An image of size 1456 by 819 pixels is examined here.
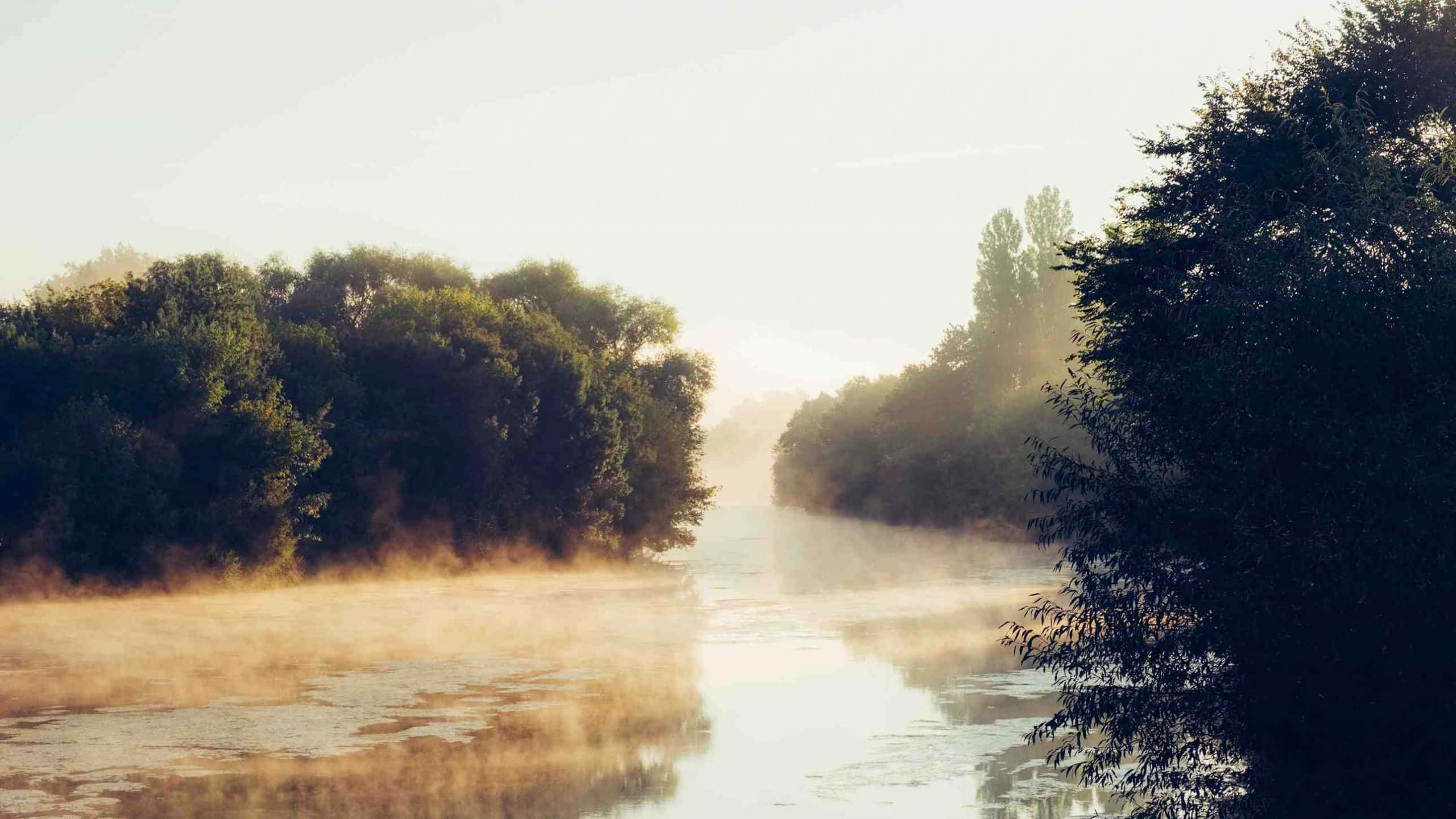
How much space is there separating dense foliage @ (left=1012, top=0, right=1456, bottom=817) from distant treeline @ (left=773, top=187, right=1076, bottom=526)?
4805cm

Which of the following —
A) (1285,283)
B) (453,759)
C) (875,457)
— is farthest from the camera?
(875,457)

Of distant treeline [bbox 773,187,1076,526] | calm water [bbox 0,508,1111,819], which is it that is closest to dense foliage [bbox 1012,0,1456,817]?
calm water [bbox 0,508,1111,819]

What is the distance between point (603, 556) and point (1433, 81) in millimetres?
44942

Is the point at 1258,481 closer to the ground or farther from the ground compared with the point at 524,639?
farther from the ground

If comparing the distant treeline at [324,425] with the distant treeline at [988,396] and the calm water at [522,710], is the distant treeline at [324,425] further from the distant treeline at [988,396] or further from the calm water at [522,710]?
the distant treeline at [988,396]

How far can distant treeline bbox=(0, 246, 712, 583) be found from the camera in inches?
1572

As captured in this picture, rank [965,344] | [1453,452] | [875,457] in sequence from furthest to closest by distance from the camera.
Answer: [875,457]
[965,344]
[1453,452]

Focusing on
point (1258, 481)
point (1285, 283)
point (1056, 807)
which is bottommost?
point (1056, 807)

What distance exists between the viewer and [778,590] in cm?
4438

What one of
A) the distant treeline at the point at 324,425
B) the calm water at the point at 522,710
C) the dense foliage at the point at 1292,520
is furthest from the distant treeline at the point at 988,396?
the dense foliage at the point at 1292,520

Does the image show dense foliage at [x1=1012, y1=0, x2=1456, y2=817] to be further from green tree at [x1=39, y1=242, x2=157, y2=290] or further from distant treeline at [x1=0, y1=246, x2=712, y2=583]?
green tree at [x1=39, y1=242, x2=157, y2=290]

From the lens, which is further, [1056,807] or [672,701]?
[672,701]

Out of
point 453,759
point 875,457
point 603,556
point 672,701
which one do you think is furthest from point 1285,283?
point 875,457

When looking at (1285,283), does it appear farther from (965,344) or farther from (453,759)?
(965,344)
